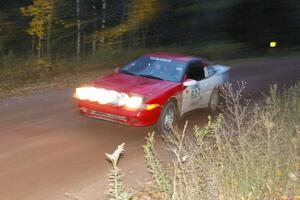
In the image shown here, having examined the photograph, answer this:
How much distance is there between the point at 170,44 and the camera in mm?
34031

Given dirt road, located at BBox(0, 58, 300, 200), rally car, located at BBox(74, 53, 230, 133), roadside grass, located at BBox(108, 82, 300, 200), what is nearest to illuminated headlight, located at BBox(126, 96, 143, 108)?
rally car, located at BBox(74, 53, 230, 133)

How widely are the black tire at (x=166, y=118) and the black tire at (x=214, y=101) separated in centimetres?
191

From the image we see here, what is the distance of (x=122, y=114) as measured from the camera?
31.8 feet

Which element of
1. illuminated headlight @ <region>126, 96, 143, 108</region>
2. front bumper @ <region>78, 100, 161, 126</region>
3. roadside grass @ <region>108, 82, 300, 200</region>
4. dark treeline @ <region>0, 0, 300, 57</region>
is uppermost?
roadside grass @ <region>108, 82, 300, 200</region>

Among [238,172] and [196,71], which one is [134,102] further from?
[238,172]

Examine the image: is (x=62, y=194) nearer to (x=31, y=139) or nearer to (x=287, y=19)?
(x=31, y=139)

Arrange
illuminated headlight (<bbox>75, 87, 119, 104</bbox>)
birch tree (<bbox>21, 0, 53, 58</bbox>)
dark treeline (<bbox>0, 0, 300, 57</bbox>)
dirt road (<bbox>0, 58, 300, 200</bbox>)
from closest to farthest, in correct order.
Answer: dirt road (<bbox>0, 58, 300, 200</bbox>)
illuminated headlight (<bbox>75, 87, 119, 104</bbox>)
birch tree (<bbox>21, 0, 53, 58</bbox>)
dark treeline (<bbox>0, 0, 300, 57</bbox>)

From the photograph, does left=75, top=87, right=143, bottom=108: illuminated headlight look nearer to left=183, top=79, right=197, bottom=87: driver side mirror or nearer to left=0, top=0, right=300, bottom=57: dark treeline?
left=183, top=79, right=197, bottom=87: driver side mirror

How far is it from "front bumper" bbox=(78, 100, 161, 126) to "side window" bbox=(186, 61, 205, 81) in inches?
58.7

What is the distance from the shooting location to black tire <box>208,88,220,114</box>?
1228cm

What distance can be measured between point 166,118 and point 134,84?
0.93 metres

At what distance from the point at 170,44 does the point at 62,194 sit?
89.9ft

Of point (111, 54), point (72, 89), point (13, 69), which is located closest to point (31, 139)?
point (72, 89)

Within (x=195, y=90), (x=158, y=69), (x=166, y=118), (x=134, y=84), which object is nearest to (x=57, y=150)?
(x=134, y=84)
